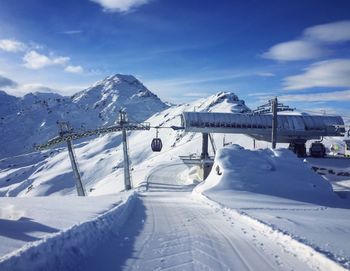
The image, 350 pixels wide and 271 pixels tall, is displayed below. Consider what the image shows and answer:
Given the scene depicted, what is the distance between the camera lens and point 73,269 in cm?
738

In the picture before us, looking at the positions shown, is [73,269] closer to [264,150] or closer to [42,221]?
[42,221]

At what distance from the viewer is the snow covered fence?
21.7 feet

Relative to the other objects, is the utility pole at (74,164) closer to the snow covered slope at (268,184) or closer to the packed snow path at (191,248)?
the snow covered slope at (268,184)

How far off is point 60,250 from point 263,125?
56.3 metres

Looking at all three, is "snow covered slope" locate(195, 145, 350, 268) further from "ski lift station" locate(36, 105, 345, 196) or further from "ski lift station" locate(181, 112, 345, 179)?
"ski lift station" locate(181, 112, 345, 179)

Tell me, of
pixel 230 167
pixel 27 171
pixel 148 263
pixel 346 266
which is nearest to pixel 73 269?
pixel 148 263

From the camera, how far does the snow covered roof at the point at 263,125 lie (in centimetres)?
5753

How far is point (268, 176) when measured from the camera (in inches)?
1191

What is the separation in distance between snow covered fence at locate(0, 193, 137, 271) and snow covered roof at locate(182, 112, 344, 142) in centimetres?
4699

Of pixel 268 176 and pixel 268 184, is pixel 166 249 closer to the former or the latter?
pixel 268 184

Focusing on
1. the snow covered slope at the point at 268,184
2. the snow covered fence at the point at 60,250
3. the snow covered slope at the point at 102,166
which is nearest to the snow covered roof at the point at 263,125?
the snow covered slope at the point at 102,166

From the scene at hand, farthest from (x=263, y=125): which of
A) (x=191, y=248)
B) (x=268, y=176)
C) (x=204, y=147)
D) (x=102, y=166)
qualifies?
(x=102, y=166)

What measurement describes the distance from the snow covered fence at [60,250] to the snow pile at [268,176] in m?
18.6

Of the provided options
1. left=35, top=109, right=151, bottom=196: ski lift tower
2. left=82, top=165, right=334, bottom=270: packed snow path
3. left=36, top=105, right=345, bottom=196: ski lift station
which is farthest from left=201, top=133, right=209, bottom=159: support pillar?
left=82, top=165, right=334, bottom=270: packed snow path
